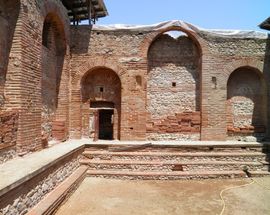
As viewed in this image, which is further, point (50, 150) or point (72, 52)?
point (72, 52)

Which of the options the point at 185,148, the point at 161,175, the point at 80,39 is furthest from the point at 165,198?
the point at 80,39

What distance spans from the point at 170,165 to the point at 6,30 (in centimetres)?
672

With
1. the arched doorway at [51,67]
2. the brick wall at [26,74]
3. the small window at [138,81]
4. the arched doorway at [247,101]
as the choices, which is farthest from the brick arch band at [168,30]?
the brick wall at [26,74]

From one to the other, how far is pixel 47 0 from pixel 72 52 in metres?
3.06

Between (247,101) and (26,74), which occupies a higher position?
(26,74)

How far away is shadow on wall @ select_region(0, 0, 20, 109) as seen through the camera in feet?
23.5

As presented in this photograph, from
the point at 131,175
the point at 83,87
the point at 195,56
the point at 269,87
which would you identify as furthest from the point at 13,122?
the point at 269,87

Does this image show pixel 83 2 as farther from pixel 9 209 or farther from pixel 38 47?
pixel 9 209

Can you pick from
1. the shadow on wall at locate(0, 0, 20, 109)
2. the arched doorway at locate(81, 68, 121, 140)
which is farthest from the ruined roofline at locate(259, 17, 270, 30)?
the shadow on wall at locate(0, 0, 20, 109)

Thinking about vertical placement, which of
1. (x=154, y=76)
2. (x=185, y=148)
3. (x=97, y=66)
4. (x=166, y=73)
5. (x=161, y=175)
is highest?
(x=97, y=66)

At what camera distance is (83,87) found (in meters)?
12.3

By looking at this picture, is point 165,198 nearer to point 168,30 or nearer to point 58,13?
point 58,13

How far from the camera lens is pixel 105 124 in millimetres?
13484

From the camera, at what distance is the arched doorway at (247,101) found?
12.5m
